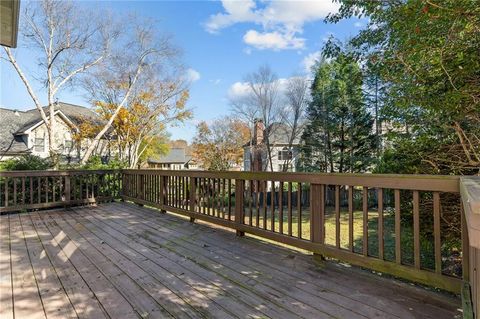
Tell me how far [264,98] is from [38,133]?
14.3 m

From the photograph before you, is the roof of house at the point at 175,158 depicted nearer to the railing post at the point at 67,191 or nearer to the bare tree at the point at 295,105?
the bare tree at the point at 295,105

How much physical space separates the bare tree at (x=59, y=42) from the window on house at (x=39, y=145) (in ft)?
20.4

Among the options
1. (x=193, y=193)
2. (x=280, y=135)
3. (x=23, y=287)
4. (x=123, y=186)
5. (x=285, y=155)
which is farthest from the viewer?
(x=285, y=155)

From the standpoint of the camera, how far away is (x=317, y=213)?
2732 millimetres

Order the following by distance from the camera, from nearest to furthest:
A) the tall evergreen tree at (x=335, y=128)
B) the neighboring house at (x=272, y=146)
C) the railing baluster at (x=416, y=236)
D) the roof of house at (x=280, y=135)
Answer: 1. the railing baluster at (x=416, y=236)
2. the tall evergreen tree at (x=335, y=128)
3. the roof of house at (x=280, y=135)
4. the neighboring house at (x=272, y=146)

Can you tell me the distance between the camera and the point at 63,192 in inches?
246

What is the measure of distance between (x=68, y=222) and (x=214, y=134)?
18149mm

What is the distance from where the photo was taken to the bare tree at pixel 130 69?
14.3 metres

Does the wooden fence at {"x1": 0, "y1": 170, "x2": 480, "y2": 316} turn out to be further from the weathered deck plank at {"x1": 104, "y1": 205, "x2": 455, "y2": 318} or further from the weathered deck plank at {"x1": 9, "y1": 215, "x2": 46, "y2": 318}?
the weathered deck plank at {"x1": 9, "y1": 215, "x2": 46, "y2": 318}

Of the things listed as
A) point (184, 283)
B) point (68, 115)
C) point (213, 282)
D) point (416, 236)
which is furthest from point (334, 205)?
point (68, 115)

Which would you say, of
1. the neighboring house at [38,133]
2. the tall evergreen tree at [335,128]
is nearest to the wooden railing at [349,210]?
the tall evergreen tree at [335,128]

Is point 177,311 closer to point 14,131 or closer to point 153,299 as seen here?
point 153,299

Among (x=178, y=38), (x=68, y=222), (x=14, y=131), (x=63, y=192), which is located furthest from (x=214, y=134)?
(x=68, y=222)

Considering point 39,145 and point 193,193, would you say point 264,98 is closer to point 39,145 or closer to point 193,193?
point 39,145
